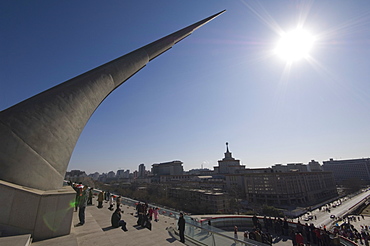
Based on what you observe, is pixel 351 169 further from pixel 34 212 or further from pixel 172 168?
pixel 34 212

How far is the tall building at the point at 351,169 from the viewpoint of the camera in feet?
348

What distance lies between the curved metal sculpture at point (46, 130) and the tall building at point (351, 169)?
451 ft

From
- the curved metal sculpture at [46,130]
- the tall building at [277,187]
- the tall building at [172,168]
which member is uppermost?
the tall building at [172,168]

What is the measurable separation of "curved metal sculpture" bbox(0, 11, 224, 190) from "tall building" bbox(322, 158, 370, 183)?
137546mm

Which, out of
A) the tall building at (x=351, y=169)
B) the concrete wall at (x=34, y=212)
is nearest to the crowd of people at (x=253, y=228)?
the concrete wall at (x=34, y=212)

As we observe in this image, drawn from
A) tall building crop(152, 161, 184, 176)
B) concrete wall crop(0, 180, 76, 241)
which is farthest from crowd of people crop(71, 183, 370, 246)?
tall building crop(152, 161, 184, 176)

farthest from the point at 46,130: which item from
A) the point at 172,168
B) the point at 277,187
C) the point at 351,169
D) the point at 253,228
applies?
the point at 351,169

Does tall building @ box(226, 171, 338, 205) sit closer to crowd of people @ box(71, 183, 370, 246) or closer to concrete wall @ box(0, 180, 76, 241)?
crowd of people @ box(71, 183, 370, 246)

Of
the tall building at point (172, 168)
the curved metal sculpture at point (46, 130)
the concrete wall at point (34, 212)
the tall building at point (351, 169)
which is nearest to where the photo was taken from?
the concrete wall at point (34, 212)

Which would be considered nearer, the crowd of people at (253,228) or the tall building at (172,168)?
the crowd of people at (253,228)

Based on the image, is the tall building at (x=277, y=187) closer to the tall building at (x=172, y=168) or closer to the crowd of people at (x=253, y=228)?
the crowd of people at (x=253, y=228)

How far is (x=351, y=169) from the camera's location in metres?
113

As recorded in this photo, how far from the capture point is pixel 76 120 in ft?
19.9

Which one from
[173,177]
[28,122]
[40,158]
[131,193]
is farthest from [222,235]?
[173,177]
